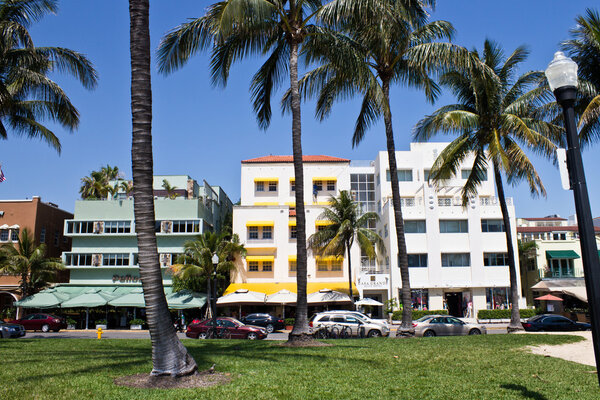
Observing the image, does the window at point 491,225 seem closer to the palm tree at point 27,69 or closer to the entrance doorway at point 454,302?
the entrance doorway at point 454,302

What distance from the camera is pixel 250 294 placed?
4041cm

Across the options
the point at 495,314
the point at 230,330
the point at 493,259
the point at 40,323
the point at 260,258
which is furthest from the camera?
the point at 260,258

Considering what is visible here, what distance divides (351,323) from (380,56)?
1311 cm

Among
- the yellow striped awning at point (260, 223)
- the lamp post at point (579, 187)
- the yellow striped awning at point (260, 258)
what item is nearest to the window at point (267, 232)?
the yellow striped awning at point (260, 223)

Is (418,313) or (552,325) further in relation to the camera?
(418,313)

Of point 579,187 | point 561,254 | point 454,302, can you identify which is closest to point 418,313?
point 454,302

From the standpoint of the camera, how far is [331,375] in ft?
31.2

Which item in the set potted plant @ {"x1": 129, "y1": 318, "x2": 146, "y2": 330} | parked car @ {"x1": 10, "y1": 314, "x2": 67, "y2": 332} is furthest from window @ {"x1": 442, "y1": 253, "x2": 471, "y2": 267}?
parked car @ {"x1": 10, "y1": 314, "x2": 67, "y2": 332}

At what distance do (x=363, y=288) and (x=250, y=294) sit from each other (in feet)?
33.8

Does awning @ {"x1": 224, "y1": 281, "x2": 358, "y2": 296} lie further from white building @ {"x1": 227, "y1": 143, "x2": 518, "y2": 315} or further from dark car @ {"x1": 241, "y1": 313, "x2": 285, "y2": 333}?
dark car @ {"x1": 241, "y1": 313, "x2": 285, "y2": 333}

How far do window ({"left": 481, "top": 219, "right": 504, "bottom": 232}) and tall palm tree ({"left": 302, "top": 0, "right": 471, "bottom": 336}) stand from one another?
23629 millimetres

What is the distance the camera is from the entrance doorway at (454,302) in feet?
148

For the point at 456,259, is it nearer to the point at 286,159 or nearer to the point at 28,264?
the point at 286,159

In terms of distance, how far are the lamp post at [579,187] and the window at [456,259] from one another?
3941 centimetres
